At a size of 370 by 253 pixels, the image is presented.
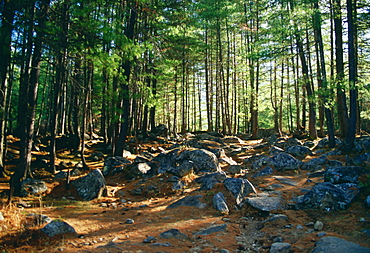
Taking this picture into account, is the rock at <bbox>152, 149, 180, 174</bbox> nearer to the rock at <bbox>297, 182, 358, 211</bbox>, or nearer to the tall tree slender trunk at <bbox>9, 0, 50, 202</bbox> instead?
the tall tree slender trunk at <bbox>9, 0, 50, 202</bbox>

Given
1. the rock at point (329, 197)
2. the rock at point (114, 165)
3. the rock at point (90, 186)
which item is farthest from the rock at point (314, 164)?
the rock at point (90, 186)

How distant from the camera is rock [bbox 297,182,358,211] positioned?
6.14 metres

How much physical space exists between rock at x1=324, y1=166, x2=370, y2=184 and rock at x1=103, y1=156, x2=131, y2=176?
9.12m

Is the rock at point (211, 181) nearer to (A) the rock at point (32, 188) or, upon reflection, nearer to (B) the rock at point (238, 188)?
(B) the rock at point (238, 188)

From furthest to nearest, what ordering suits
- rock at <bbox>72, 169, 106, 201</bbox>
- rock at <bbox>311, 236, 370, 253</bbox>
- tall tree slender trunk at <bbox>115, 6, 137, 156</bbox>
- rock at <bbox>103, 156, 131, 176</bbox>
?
tall tree slender trunk at <bbox>115, 6, 137, 156</bbox>, rock at <bbox>103, 156, 131, 176</bbox>, rock at <bbox>72, 169, 106, 201</bbox>, rock at <bbox>311, 236, 370, 253</bbox>

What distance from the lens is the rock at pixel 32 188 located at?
8570mm

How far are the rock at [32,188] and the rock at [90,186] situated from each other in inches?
46.0

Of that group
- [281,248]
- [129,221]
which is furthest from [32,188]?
[281,248]

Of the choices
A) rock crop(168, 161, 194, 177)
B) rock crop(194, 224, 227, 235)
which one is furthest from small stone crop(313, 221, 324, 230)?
rock crop(168, 161, 194, 177)

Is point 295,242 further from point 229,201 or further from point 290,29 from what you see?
point 290,29

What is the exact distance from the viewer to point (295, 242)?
4.63m

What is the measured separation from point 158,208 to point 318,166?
25.2ft

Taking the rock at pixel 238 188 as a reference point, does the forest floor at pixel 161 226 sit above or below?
below

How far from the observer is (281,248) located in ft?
14.2
